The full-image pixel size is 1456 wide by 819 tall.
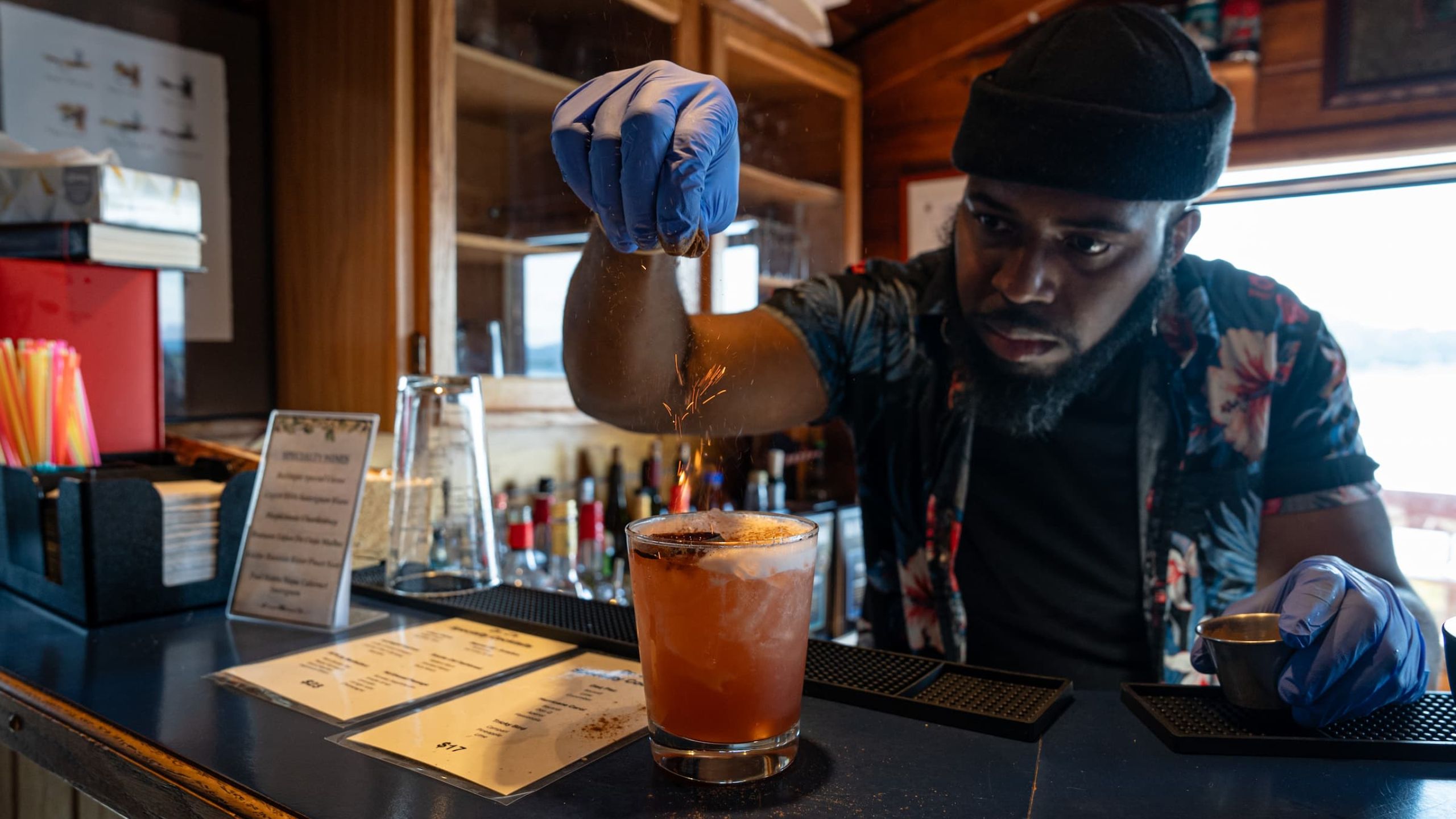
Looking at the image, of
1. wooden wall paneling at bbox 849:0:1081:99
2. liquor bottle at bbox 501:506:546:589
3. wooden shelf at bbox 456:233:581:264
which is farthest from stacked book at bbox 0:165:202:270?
wooden wall paneling at bbox 849:0:1081:99

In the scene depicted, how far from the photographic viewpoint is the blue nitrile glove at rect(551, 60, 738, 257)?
0.61 m

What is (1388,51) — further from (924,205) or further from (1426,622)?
(1426,622)

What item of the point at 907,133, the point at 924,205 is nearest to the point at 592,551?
the point at 924,205

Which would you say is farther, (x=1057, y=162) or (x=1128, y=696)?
(x=1057, y=162)

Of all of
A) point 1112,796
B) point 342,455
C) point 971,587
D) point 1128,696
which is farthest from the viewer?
point 971,587

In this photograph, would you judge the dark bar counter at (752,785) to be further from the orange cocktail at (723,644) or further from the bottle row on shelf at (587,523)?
the bottle row on shelf at (587,523)

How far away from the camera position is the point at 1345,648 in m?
0.63

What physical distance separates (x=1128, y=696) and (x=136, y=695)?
0.80 metres

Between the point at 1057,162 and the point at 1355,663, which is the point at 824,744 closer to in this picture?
the point at 1355,663

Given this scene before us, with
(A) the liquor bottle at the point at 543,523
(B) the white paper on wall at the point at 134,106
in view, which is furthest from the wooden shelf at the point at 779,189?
(B) the white paper on wall at the point at 134,106

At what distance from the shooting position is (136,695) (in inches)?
Result: 28.2

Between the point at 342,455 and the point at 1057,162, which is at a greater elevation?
the point at 1057,162

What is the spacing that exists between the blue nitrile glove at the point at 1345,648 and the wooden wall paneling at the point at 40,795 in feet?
3.45

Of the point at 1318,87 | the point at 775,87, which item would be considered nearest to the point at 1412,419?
the point at 1318,87
